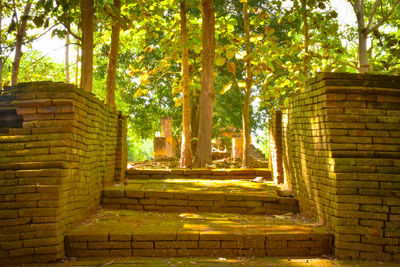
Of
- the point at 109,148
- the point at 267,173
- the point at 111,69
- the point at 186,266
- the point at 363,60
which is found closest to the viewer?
the point at 186,266

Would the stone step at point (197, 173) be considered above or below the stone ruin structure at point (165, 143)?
below

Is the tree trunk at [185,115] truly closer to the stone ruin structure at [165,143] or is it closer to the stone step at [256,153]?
the stone ruin structure at [165,143]

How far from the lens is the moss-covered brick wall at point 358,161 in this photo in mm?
3914

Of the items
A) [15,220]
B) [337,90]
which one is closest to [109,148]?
[15,220]

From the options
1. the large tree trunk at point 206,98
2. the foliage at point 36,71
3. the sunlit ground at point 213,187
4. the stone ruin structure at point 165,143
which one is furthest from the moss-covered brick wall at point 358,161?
the foliage at point 36,71

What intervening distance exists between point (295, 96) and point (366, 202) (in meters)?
2.09

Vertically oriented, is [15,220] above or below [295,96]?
below

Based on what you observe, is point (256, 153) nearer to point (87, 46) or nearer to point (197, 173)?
point (197, 173)

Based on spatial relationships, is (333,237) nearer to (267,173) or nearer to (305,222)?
(305,222)

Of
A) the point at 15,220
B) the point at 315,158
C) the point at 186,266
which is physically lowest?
the point at 186,266

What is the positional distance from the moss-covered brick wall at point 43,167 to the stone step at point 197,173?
275cm

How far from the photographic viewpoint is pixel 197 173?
7.93 m

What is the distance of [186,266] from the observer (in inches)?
143

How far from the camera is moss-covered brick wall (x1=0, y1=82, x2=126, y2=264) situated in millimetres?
3760
